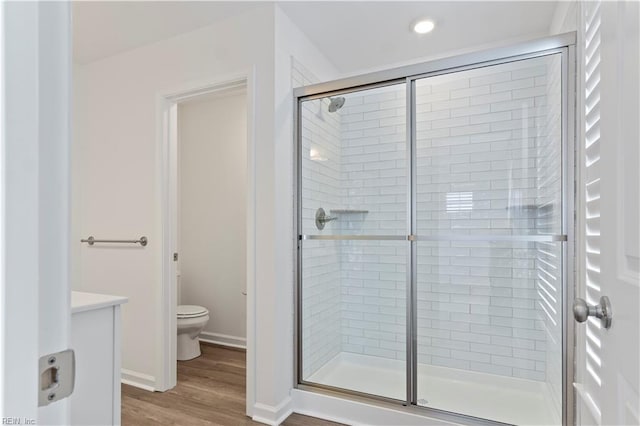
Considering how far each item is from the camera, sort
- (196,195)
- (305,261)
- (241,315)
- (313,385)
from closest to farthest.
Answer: (313,385) → (305,261) → (241,315) → (196,195)

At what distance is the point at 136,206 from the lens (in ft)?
8.79

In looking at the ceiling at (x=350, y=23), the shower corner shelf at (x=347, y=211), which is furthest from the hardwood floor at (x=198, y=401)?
the ceiling at (x=350, y=23)

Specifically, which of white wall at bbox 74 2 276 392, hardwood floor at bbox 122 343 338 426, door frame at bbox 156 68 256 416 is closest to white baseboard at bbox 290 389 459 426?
hardwood floor at bbox 122 343 338 426

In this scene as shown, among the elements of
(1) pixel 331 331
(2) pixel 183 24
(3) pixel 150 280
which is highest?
(2) pixel 183 24

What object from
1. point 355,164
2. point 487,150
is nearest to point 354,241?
point 355,164

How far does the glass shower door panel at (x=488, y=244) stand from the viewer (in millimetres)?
2049

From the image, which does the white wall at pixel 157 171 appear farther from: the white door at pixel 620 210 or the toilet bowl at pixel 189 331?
the white door at pixel 620 210

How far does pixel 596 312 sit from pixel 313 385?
180 cm

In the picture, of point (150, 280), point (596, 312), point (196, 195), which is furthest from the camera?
point (196, 195)

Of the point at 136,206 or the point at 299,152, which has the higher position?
the point at 299,152

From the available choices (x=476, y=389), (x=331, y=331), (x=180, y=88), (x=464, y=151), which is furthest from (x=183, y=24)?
(x=476, y=389)

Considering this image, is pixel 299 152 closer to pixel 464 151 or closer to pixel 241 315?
pixel 464 151

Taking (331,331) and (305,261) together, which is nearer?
(305,261)

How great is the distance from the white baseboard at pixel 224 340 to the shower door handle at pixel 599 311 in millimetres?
3050
